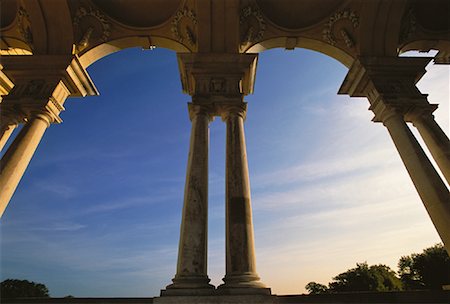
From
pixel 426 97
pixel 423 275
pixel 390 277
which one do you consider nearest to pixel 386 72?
pixel 426 97

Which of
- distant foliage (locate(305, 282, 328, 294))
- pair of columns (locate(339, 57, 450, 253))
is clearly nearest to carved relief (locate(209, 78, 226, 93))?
pair of columns (locate(339, 57, 450, 253))

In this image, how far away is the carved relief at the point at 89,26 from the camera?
1862 cm

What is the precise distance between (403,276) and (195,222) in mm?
108639

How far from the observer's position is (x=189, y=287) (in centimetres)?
976

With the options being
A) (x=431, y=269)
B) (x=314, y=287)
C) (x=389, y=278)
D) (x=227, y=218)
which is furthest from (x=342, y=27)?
(x=314, y=287)

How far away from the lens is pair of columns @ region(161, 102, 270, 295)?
10.0m

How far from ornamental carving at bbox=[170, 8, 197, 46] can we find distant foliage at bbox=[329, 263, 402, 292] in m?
103

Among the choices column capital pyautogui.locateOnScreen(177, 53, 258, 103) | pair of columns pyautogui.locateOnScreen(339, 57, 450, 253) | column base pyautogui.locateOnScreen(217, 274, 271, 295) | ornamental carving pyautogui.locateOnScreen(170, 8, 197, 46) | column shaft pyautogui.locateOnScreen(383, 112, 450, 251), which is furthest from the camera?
ornamental carving pyautogui.locateOnScreen(170, 8, 197, 46)

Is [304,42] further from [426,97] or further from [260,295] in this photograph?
[260,295]

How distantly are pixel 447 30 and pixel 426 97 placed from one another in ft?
26.8

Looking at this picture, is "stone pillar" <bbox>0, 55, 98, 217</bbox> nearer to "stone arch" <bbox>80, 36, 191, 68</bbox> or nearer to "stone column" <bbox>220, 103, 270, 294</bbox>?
"stone arch" <bbox>80, 36, 191, 68</bbox>

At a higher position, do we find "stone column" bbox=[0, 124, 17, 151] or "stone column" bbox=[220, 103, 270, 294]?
"stone column" bbox=[0, 124, 17, 151]

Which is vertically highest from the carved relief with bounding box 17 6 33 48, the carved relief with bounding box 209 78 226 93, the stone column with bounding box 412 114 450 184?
the carved relief with bounding box 17 6 33 48

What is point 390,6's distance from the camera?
18.1m
